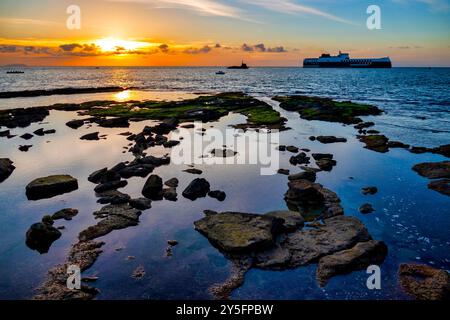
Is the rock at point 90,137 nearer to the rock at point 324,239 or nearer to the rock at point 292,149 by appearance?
the rock at point 292,149

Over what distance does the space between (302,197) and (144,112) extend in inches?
1625

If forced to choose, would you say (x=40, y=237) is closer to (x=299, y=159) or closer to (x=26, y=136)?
(x=299, y=159)

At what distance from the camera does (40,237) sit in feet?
51.9

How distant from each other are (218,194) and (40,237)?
10240mm

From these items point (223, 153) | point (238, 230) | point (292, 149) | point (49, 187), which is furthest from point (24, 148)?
point (238, 230)

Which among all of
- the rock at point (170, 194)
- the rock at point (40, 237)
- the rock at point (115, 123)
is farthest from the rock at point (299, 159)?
the rock at point (115, 123)

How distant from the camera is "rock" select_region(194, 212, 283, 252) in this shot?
1486cm

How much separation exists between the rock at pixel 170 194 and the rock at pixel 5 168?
42.9 ft

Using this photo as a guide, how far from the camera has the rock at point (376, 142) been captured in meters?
33.1

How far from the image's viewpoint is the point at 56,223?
702 inches
